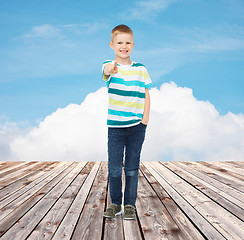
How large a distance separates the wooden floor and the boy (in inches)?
10.1

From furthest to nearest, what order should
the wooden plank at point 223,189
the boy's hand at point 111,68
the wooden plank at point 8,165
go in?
the wooden plank at point 8,165
the wooden plank at point 223,189
the boy's hand at point 111,68

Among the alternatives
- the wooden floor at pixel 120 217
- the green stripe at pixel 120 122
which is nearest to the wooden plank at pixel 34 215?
the wooden floor at pixel 120 217

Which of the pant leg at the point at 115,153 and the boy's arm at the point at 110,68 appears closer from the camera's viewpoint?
the boy's arm at the point at 110,68

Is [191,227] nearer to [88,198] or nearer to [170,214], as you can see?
[170,214]

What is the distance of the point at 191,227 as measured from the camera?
2.14 metres

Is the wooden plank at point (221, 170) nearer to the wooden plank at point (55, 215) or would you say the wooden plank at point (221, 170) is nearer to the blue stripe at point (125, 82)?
the wooden plank at point (55, 215)

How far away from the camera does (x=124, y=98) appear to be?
220 cm

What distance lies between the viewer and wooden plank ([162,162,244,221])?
262cm

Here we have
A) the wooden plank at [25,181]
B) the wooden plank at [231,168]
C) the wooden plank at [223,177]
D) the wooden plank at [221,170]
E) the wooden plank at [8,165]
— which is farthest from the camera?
the wooden plank at [8,165]

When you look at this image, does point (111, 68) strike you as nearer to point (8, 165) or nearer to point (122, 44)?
point (122, 44)

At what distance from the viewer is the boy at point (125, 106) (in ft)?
7.17

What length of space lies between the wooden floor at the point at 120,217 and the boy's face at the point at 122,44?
1366mm

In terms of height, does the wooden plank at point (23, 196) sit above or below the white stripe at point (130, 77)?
below

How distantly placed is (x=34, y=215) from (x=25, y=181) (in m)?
1.62
